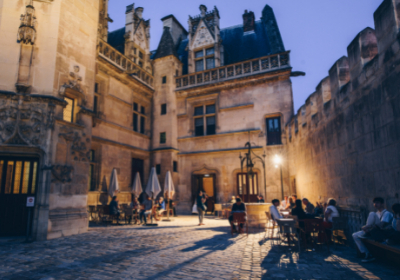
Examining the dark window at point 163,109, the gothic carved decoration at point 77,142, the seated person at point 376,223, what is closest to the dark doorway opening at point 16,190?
the gothic carved decoration at point 77,142

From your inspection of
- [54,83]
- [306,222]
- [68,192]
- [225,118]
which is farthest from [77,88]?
[225,118]

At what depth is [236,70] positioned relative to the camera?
52.5 ft

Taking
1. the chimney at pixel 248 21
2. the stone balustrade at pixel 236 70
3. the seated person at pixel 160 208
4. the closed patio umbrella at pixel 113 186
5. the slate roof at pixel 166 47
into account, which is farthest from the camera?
the chimney at pixel 248 21

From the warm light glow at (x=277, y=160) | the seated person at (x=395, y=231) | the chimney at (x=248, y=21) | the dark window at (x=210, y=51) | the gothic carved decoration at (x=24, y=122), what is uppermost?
the chimney at (x=248, y=21)

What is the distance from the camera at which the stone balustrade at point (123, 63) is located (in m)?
13.3

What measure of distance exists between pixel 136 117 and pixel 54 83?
8099mm

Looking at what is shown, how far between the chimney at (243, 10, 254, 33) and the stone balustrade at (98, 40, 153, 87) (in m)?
7.76

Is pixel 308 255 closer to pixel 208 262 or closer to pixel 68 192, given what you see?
pixel 208 262

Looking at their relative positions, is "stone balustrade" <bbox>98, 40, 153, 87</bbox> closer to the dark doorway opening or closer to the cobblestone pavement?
the dark doorway opening

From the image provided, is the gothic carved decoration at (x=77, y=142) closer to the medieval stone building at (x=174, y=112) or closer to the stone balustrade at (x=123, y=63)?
the medieval stone building at (x=174, y=112)

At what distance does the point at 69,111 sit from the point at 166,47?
1085 cm

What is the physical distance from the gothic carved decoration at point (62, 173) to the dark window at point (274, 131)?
34.6 ft

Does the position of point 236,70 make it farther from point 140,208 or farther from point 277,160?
point 140,208

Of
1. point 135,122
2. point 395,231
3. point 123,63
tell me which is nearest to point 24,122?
point 123,63
